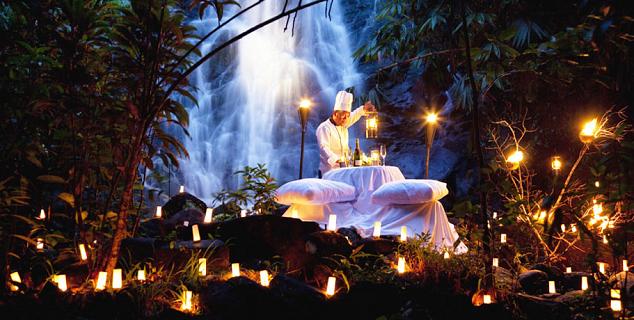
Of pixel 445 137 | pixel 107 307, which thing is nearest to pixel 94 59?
pixel 107 307

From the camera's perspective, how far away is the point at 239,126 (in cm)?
1205

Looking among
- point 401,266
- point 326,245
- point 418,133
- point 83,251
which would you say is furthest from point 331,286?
point 418,133

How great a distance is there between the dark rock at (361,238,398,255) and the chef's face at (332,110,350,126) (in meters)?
3.17

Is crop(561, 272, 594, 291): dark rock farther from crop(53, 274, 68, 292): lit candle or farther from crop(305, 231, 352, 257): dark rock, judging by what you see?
crop(53, 274, 68, 292): lit candle

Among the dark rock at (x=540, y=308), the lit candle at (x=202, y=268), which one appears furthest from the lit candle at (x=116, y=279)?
the dark rock at (x=540, y=308)

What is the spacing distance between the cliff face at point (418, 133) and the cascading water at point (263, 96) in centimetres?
174

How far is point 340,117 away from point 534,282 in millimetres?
3700

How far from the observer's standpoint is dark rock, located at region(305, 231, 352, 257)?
331 centimetres

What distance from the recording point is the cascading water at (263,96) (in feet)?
37.3

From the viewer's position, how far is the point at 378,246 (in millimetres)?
3648

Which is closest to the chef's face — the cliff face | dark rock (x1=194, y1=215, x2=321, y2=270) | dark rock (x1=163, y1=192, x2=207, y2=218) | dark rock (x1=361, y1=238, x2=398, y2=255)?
dark rock (x1=163, y1=192, x2=207, y2=218)

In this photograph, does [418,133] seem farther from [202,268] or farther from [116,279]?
[116,279]

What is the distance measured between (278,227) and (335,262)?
0.82 metres

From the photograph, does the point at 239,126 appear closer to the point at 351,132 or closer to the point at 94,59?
the point at 351,132
